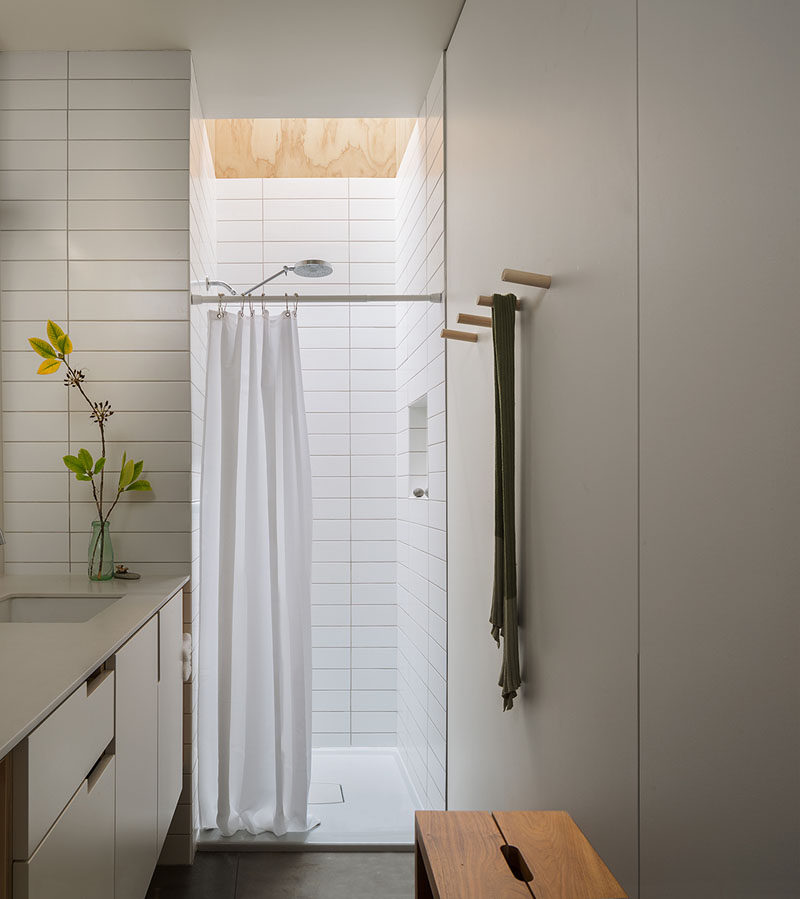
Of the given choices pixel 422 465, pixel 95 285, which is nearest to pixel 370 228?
pixel 422 465

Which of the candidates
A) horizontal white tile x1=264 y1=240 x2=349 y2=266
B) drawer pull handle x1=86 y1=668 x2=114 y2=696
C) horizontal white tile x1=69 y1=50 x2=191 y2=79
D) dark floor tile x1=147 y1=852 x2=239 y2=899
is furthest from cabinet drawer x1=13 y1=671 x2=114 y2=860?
horizontal white tile x1=264 y1=240 x2=349 y2=266

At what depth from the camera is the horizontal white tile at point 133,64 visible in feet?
8.95

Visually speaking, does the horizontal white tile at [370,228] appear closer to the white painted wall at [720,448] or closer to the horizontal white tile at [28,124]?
the horizontal white tile at [28,124]

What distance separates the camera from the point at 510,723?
183 cm

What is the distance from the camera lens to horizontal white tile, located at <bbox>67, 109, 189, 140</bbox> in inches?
107

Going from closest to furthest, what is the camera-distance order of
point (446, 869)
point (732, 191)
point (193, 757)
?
point (732, 191) < point (446, 869) < point (193, 757)

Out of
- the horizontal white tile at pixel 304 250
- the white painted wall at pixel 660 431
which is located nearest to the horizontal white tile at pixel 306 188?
A: the horizontal white tile at pixel 304 250

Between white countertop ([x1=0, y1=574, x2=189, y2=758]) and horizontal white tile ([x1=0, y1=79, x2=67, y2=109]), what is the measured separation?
164cm

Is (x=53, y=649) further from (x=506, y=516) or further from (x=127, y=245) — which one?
(x=127, y=245)

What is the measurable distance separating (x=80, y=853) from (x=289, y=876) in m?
1.49

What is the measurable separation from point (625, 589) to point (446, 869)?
18.6 inches

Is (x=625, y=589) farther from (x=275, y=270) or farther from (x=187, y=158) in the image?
(x=275, y=270)

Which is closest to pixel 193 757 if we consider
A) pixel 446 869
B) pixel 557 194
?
pixel 446 869

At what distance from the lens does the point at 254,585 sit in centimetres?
279
